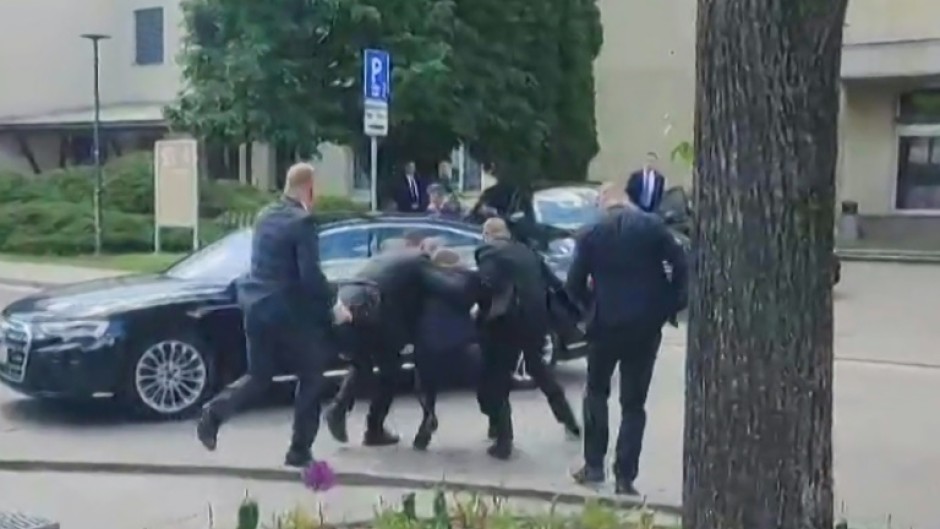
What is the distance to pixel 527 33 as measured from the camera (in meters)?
25.2

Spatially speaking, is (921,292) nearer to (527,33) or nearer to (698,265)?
(527,33)

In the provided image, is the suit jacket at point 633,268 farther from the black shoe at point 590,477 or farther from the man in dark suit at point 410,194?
the man in dark suit at point 410,194

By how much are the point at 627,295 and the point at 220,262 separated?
4.35 m

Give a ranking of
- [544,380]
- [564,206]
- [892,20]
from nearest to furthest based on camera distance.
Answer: [544,380], [564,206], [892,20]

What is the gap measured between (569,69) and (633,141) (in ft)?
17.4

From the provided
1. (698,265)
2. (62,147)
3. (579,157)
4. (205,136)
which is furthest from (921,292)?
(62,147)

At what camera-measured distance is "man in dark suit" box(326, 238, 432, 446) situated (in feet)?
28.5

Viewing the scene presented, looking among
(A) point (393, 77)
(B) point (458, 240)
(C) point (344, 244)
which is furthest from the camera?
(A) point (393, 77)

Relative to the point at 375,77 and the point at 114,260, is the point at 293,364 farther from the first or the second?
the point at 114,260

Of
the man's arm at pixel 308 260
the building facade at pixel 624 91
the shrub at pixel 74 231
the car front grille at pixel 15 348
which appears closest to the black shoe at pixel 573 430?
the man's arm at pixel 308 260

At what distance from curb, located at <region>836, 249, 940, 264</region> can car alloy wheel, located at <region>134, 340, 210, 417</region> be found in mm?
16819

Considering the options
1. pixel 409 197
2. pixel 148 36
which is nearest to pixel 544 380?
pixel 409 197

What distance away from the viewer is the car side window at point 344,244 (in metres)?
10.8

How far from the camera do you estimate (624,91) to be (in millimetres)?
31656
